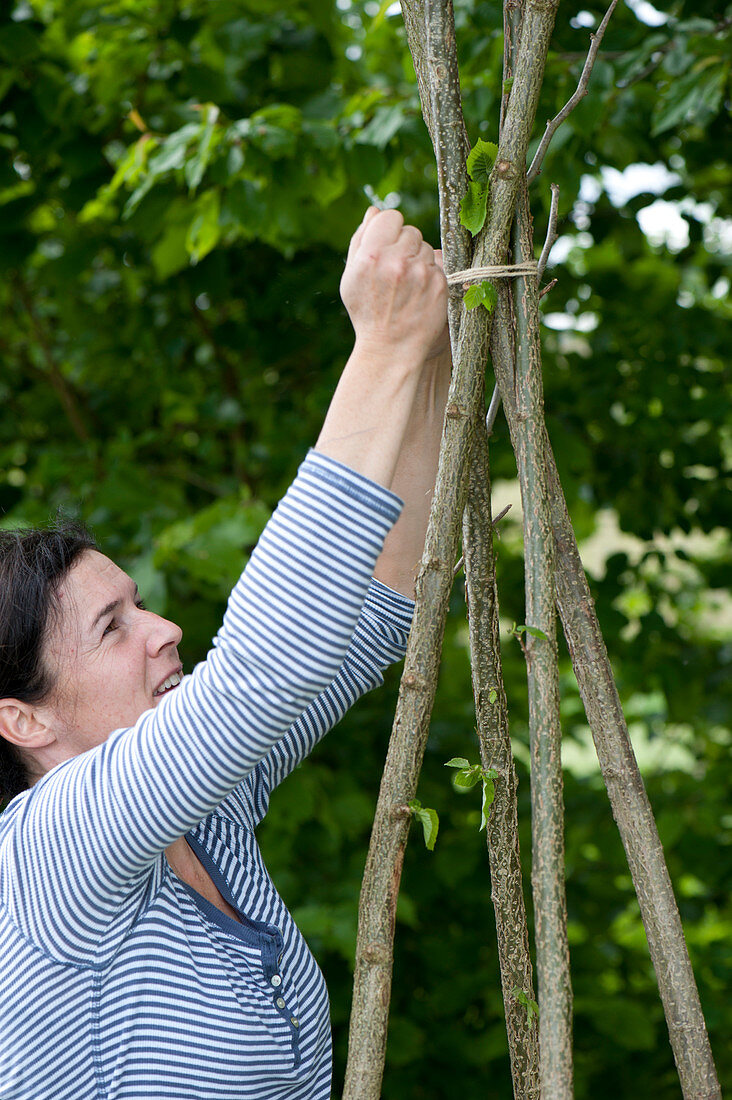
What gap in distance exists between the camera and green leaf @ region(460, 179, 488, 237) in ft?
3.06

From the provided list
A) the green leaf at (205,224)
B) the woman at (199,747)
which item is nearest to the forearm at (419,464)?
the woman at (199,747)

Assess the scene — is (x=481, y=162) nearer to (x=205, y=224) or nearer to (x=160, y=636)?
(x=160, y=636)

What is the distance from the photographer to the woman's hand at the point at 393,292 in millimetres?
917

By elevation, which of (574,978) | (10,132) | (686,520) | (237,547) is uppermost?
(10,132)

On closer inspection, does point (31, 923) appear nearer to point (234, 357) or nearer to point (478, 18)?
point (478, 18)

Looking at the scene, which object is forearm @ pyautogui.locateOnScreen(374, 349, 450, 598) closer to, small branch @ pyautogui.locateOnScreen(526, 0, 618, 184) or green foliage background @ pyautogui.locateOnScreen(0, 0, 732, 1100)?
small branch @ pyautogui.locateOnScreen(526, 0, 618, 184)

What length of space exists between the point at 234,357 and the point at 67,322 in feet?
1.64

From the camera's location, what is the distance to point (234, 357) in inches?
125

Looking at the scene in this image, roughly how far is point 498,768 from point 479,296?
44 cm

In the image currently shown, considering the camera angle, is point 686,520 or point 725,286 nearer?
point 686,520

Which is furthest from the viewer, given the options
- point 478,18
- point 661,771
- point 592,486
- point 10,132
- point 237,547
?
point 661,771

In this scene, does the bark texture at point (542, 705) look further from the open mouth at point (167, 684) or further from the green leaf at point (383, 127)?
the green leaf at point (383, 127)

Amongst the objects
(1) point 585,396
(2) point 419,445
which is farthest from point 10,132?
(2) point 419,445

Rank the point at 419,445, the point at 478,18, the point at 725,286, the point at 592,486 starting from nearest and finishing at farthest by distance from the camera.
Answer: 1. the point at 419,445
2. the point at 478,18
3. the point at 592,486
4. the point at 725,286
